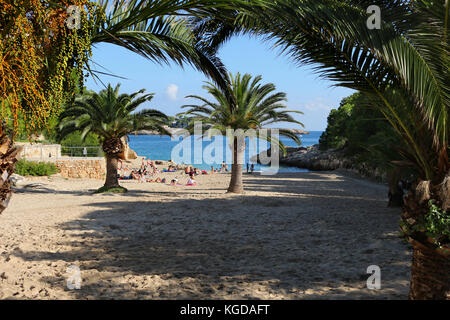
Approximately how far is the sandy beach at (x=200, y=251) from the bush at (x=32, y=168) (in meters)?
10.3

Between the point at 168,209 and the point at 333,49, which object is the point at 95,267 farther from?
the point at 168,209

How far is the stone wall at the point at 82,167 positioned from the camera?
25.9m

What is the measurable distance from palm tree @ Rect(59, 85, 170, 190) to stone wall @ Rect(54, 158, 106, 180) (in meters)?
7.62

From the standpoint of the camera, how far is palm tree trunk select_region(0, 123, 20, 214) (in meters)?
4.48

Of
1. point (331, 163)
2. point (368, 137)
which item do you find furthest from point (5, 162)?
point (331, 163)

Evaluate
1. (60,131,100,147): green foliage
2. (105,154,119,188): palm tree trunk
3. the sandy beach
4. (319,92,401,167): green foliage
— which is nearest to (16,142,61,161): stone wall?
(60,131,100,147): green foliage

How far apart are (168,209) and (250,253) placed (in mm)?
5809

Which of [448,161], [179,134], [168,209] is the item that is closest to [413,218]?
[448,161]

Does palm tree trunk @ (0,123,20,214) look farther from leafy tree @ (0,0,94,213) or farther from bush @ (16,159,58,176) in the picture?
bush @ (16,159,58,176)

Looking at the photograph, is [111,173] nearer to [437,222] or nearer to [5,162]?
[5,162]

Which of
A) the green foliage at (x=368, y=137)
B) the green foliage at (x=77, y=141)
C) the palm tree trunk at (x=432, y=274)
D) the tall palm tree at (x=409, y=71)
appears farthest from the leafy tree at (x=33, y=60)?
the green foliage at (x=77, y=141)

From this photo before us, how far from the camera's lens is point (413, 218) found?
4.22 m

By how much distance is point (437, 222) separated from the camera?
396 centimetres

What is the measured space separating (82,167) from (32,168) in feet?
11.5
